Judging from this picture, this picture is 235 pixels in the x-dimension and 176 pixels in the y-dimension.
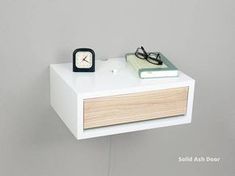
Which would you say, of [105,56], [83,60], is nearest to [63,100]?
[83,60]

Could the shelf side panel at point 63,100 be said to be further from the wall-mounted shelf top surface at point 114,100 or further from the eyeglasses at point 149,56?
the eyeglasses at point 149,56

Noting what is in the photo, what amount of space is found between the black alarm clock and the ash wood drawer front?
6.5 inches

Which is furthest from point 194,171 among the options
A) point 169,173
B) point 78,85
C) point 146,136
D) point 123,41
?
point 78,85

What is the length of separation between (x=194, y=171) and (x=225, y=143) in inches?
7.5

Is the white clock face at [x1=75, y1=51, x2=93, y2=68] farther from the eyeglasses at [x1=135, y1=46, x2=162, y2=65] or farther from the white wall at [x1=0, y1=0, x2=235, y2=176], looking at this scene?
the eyeglasses at [x1=135, y1=46, x2=162, y2=65]

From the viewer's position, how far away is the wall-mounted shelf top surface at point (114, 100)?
146 cm

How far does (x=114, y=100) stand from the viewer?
149 centimetres

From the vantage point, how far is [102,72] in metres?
1.61

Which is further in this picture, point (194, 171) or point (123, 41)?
point (194, 171)

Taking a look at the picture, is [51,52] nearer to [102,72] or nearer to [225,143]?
[102,72]

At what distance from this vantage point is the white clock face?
5.15 ft

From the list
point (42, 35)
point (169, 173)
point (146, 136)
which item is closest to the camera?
point (42, 35)

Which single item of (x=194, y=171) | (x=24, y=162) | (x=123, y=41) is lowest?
(x=194, y=171)

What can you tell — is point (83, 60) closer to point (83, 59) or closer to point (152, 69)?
point (83, 59)
